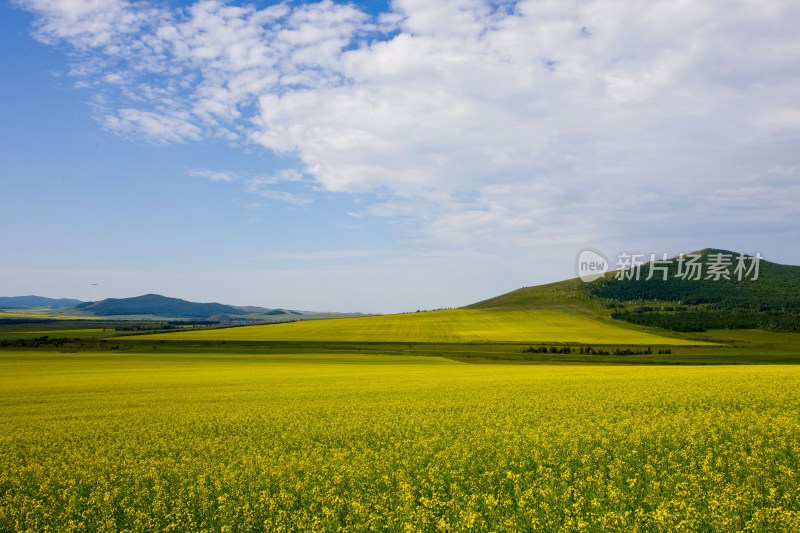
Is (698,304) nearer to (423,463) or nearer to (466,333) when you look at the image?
(466,333)

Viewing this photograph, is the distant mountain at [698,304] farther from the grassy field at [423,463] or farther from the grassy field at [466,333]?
the grassy field at [423,463]

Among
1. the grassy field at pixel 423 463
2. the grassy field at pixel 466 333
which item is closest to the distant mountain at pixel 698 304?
the grassy field at pixel 466 333

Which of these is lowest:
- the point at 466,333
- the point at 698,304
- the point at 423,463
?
the point at 466,333

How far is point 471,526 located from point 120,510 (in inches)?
296

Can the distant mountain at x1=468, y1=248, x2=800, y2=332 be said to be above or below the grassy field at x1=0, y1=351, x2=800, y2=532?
above

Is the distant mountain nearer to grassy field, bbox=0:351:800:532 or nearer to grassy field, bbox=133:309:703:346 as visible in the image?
grassy field, bbox=133:309:703:346

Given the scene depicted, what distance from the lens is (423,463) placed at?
12.3 metres

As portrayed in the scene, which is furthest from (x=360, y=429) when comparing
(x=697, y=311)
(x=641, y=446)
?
(x=697, y=311)

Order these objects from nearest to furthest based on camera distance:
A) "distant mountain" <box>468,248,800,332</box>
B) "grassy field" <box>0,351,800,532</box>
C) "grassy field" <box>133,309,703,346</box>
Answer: "grassy field" <box>0,351,800,532</box>
"grassy field" <box>133,309,703,346</box>
"distant mountain" <box>468,248,800,332</box>

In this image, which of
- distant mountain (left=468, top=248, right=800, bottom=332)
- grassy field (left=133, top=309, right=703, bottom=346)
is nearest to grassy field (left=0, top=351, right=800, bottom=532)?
grassy field (left=133, top=309, right=703, bottom=346)

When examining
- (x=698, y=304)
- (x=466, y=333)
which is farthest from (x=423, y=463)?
(x=698, y=304)

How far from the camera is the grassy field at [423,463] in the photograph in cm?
917

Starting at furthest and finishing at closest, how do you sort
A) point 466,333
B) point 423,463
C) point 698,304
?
point 698,304 < point 466,333 < point 423,463

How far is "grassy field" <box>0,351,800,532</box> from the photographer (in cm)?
917
